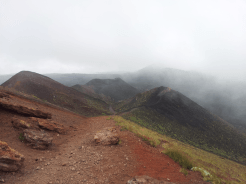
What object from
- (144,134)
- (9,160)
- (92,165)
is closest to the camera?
(9,160)

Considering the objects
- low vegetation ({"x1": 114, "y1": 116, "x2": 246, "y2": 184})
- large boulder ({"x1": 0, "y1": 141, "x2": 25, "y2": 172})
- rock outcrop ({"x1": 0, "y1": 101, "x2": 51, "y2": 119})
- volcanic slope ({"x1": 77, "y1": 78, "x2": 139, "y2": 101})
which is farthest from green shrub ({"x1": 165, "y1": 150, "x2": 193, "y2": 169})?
volcanic slope ({"x1": 77, "y1": 78, "x2": 139, "y2": 101})

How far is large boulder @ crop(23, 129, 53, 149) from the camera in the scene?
297 inches

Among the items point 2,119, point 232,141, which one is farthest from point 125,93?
point 2,119

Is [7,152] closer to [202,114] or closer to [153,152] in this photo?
[153,152]

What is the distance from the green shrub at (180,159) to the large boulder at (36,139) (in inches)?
326

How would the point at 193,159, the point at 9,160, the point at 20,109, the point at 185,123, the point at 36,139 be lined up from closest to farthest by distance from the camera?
the point at 9,160, the point at 36,139, the point at 20,109, the point at 193,159, the point at 185,123

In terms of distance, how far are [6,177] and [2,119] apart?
21.4 feet

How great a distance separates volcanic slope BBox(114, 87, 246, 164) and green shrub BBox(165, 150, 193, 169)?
40.2 meters

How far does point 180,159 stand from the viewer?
684 centimetres

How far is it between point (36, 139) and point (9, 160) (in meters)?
2.81

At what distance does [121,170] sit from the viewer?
5.49 metres

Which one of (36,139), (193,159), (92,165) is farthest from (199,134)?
(36,139)

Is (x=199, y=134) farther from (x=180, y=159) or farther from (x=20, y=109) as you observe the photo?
(x=20, y=109)

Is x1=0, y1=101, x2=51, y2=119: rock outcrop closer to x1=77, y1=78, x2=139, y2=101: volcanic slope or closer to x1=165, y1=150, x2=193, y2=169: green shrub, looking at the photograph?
x1=165, y1=150, x2=193, y2=169: green shrub
